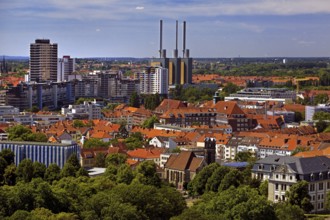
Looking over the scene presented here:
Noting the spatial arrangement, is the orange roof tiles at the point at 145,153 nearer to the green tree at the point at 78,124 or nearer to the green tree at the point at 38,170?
the green tree at the point at 38,170

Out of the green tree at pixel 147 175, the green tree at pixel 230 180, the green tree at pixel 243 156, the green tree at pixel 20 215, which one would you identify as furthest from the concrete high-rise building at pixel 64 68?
the green tree at pixel 20 215

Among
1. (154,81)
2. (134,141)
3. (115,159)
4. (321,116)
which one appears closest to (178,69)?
(154,81)

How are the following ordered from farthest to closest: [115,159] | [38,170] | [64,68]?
[64,68]
[115,159]
[38,170]

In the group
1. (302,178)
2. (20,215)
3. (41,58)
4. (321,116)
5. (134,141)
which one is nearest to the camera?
(20,215)

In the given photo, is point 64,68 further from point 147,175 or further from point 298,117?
point 147,175

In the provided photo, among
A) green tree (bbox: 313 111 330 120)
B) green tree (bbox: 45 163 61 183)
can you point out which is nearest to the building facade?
green tree (bbox: 45 163 61 183)

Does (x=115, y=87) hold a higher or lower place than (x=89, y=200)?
higher
